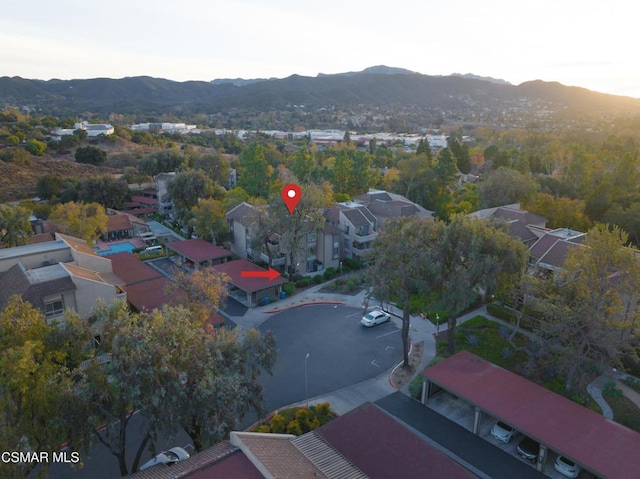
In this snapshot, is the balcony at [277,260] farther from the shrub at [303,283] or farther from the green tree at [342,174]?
the green tree at [342,174]

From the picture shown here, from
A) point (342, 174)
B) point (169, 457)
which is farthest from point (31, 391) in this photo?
point (342, 174)

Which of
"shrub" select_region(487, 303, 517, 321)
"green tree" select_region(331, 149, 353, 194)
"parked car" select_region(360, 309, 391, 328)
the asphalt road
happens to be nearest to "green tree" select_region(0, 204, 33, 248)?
the asphalt road

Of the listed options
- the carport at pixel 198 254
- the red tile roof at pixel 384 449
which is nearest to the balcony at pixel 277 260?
the carport at pixel 198 254

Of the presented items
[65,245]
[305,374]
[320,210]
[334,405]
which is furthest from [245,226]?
[334,405]

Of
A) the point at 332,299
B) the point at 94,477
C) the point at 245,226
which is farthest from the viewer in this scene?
the point at 245,226

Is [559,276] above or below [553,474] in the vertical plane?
above

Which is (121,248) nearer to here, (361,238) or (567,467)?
(361,238)

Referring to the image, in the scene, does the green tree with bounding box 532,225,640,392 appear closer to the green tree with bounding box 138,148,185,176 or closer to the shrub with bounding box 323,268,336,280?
the shrub with bounding box 323,268,336,280

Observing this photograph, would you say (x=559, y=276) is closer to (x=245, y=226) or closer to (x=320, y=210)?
(x=320, y=210)
